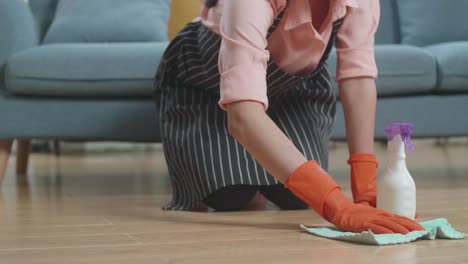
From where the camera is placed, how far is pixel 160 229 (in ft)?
4.93

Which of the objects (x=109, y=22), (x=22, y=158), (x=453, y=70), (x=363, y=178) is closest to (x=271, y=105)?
(x=363, y=178)

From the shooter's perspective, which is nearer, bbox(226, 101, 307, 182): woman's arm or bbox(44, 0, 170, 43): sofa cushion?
bbox(226, 101, 307, 182): woman's arm

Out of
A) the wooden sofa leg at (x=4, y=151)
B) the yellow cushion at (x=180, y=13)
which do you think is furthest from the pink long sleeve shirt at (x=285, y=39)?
the yellow cushion at (x=180, y=13)

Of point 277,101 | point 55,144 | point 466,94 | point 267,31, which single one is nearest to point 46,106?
point 277,101

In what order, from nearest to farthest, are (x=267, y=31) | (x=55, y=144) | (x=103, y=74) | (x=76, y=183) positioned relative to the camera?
(x=267, y=31) → (x=103, y=74) → (x=76, y=183) → (x=55, y=144)

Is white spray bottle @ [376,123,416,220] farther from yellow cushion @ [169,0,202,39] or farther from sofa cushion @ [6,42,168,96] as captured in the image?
yellow cushion @ [169,0,202,39]

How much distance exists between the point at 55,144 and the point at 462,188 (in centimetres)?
287

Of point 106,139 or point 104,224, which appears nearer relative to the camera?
point 104,224

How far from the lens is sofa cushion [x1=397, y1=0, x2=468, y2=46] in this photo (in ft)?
9.49

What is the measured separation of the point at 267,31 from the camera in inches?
60.8

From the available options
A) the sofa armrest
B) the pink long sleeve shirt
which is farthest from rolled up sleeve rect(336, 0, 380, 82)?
the sofa armrest

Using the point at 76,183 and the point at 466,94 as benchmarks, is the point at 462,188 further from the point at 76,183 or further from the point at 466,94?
the point at 76,183

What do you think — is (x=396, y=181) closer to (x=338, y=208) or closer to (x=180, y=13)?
(x=338, y=208)

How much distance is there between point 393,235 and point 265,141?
28 cm
